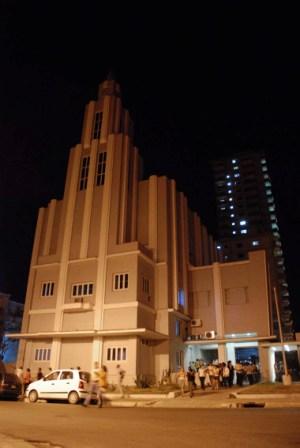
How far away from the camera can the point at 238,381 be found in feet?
83.7

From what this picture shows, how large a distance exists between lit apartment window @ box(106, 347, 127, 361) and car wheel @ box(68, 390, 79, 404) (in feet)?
30.0

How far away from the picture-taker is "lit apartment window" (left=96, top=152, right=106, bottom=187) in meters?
34.7

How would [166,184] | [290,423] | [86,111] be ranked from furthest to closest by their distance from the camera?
[86,111], [166,184], [290,423]

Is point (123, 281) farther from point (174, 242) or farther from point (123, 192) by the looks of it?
point (123, 192)

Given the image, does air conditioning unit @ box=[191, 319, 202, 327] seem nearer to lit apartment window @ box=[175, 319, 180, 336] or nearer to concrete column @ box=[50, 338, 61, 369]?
lit apartment window @ box=[175, 319, 180, 336]

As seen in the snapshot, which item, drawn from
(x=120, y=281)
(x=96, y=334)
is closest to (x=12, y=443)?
(x=96, y=334)

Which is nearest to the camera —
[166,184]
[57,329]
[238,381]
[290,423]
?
[290,423]

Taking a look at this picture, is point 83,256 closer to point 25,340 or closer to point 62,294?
point 62,294

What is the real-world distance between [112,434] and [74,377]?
1046cm

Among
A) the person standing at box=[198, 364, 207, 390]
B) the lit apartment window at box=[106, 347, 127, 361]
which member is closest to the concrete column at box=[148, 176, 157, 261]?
the lit apartment window at box=[106, 347, 127, 361]

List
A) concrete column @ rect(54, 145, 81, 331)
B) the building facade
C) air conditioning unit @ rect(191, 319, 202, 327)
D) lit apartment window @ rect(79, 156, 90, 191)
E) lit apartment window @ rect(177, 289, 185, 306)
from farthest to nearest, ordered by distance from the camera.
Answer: lit apartment window @ rect(79, 156, 90, 191), air conditioning unit @ rect(191, 319, 202, 327), lit apartment window @ rect(177, 289, 185, 306), concrete column @ rect(54, 145, 81, 331), the building facade

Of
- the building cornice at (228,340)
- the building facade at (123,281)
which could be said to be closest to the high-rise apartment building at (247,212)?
the building facade at (123,281)

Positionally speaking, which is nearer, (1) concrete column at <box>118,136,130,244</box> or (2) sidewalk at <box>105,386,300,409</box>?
(2) sidewalk at <box>105,386,300,409</box>

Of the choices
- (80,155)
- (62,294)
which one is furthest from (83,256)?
(80,155)
